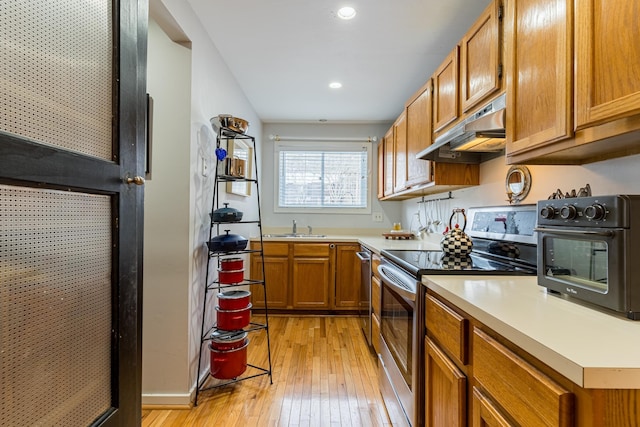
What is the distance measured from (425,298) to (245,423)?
1221 millimetres

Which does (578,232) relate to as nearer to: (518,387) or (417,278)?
(518,387)

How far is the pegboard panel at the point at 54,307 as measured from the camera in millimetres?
598

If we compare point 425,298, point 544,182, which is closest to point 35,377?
point 425,298

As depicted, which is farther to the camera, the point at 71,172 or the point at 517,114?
the point at 517,114

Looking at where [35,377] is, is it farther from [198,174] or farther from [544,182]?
[544,182]

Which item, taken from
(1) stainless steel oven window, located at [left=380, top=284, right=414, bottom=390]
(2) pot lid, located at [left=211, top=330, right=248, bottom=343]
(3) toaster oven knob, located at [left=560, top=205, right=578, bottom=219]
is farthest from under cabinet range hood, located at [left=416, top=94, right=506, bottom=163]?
(2) pot lid, located at [left=211, top=330, right=248, bottom=343]

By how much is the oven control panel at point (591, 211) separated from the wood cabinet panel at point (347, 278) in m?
2.46

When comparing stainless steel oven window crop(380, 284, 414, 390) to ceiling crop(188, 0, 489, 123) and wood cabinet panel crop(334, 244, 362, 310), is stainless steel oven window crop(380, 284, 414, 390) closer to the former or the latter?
wood cabinet panel crop(334, 244, 362, 310)

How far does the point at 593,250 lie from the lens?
0.87 m

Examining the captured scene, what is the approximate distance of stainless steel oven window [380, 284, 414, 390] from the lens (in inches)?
57.0

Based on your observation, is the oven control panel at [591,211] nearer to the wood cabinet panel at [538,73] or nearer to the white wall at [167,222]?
the wood cabinet panel at [538,73]

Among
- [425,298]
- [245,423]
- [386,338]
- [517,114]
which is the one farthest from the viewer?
[386,338]

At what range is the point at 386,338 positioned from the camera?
194cm

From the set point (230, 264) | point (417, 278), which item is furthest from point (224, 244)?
point (417, 278)
